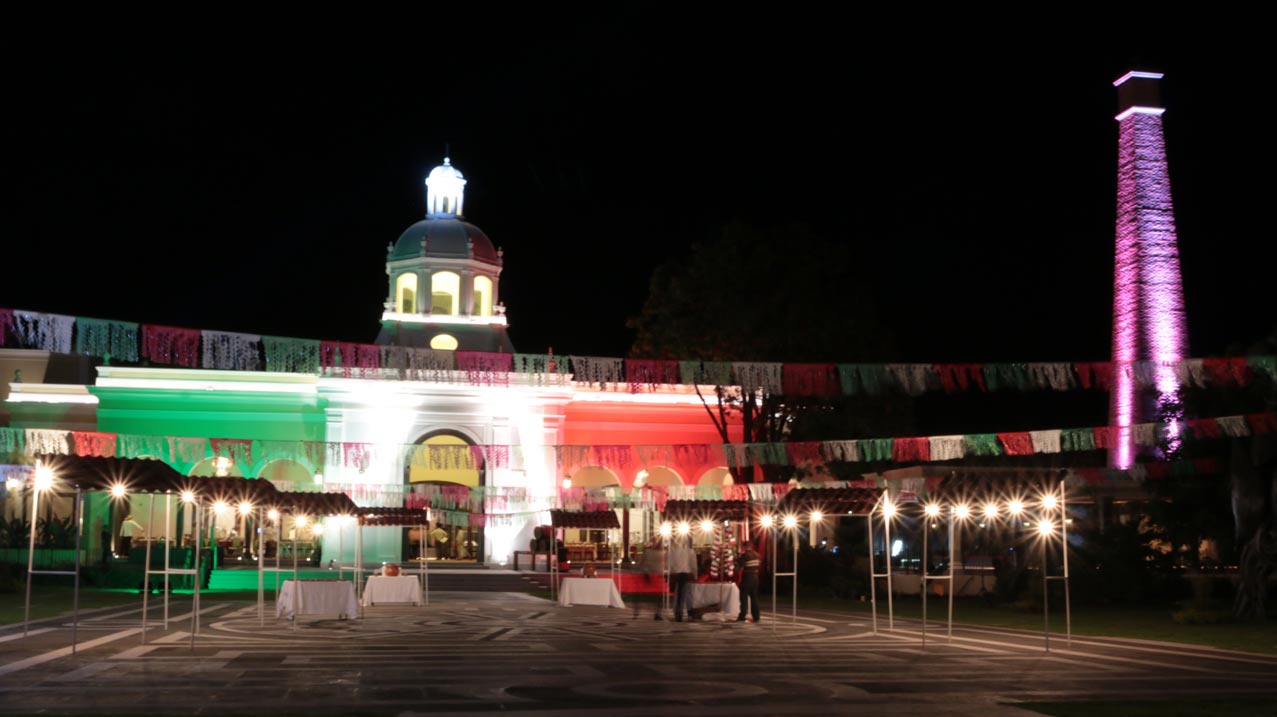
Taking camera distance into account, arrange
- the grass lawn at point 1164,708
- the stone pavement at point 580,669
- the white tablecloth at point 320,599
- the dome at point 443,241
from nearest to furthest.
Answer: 1. the grass lawn at point 1164,708
2. the stone pavement at point 580,669
3. the white tablecloth at point 320,599
4. the dome at point 443,241

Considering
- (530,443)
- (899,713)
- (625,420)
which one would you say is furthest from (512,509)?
(899,713)

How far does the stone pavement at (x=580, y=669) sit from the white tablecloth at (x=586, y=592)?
5.92 m

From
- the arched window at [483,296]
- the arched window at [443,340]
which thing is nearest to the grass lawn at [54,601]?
the arched window at [443,340]

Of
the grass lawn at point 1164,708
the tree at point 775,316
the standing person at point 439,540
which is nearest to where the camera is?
the grass lawn at point 1164,708

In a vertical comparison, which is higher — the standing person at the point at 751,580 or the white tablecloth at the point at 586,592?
the standing person at the point at 751,580

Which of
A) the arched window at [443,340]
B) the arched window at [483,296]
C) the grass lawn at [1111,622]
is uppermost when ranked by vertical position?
the arched window at [483,296]

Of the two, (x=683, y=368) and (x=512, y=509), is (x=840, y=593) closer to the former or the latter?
(x=683, y=368)

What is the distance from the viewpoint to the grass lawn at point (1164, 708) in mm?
11922

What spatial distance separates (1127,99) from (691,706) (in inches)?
1334

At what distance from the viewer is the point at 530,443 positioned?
48094 millimetres

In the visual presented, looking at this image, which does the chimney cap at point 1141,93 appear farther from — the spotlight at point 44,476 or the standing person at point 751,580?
the spotlight at point 44,476

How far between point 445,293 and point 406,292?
1576 millimetres

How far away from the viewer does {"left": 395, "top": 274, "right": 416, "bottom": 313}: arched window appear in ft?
167

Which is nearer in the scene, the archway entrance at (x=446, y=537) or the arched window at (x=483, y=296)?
the archway entrance at (x=446, y=537)
